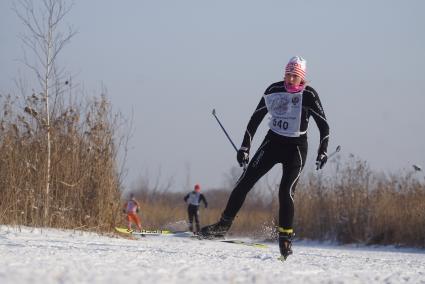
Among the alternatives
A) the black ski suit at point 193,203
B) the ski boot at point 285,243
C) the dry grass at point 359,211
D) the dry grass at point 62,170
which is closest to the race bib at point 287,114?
the ski boot at point 285,243

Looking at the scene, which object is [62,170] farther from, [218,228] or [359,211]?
[359,211]

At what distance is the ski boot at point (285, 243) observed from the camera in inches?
265

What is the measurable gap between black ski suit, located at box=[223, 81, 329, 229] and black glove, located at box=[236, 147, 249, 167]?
0.05 metres

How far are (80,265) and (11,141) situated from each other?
7481 mm

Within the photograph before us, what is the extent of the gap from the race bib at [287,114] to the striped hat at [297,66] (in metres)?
0.22

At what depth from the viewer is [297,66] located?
7.23 meters

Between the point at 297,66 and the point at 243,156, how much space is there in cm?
108

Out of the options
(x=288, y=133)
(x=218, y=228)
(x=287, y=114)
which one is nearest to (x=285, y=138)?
(x=288, y=133)

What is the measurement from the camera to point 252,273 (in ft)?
14.9

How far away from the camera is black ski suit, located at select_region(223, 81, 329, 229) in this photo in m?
7.13

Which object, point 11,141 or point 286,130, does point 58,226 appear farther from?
point 286,130

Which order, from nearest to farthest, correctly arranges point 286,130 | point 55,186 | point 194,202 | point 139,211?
point 286,130
point 55,186
point 139,211
point 194,202

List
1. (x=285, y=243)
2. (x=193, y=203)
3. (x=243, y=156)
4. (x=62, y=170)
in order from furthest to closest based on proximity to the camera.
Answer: (x=193, y=203), (x=62, y=170), (x=243, y=156), (x=285, y=243)

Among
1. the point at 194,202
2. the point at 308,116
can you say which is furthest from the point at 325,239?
the point at 308,116
